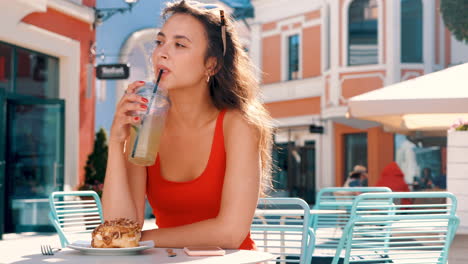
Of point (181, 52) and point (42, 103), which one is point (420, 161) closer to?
point (42, 103)

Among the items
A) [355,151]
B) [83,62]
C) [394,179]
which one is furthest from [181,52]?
[355,151]

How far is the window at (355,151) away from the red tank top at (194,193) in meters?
18.6

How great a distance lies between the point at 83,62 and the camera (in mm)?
12438

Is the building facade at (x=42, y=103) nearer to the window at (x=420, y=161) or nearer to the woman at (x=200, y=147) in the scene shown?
the woman at (x=200, y=147)

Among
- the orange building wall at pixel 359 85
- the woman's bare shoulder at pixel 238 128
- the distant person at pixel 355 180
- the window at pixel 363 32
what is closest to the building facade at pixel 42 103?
the distant person at pixel 355 180

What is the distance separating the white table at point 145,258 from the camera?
2.05 metres

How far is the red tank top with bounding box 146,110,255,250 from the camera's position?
8.75ft

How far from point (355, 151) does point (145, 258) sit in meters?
19.7

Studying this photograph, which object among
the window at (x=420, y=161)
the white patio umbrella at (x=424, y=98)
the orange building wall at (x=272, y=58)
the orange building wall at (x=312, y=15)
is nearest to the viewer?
the white patio umbrella at (x=424, y=98)

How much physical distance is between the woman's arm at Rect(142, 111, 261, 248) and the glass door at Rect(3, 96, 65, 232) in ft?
28.7

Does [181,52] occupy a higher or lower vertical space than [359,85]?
A: lower

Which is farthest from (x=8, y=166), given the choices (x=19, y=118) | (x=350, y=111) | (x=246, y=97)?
(x=246, y=97)

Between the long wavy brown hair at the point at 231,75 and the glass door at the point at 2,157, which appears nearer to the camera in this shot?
the long wavy brown hair at the point at 231,75

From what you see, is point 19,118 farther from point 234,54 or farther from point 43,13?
point 234,54
